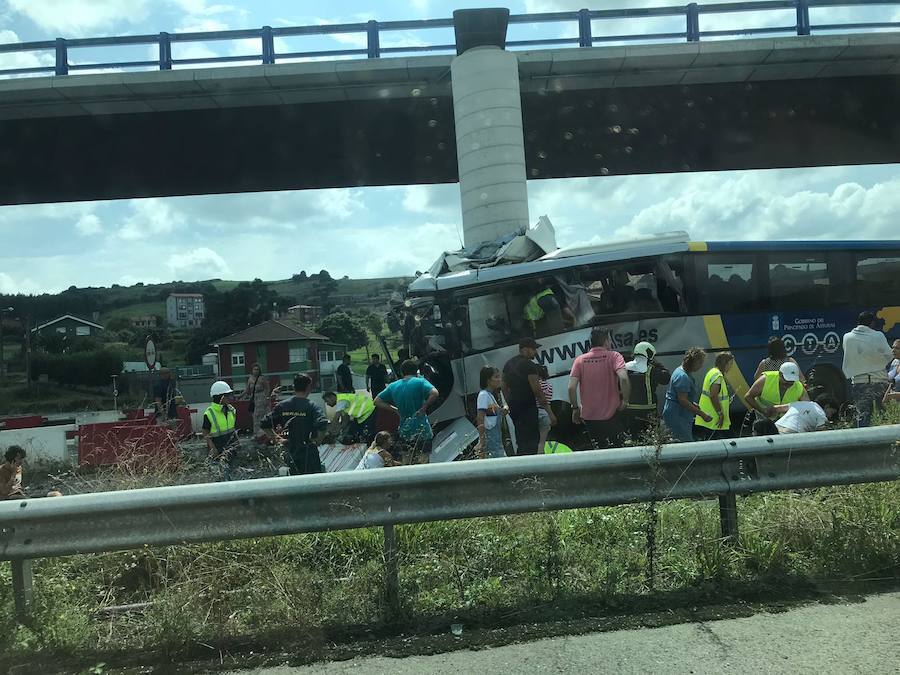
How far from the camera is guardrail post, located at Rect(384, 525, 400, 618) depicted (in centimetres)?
396

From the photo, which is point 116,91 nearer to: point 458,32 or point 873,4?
point 458,32

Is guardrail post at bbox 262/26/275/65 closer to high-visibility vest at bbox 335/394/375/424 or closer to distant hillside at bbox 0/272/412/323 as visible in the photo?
high-visibility vest at bbox 335/394/375/424

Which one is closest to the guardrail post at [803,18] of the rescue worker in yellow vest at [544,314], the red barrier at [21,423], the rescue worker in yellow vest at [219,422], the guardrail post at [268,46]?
the rescue worker in yellow vest at [544,314]

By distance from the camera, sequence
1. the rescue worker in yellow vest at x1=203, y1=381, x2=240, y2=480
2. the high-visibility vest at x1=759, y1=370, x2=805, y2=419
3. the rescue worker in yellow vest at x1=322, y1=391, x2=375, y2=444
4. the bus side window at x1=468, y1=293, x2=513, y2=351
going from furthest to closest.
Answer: the bus side window at x1=468, y1=293, x2=513, y2=351
the rescue worker in yellow vest at x1=322, y1=391, x2=375, y2=444
the rescue worker in yellow vest at x1=203, y1=381, x2=240, y2=480
the high-visibility vest at x1=759, y1=370, x2=805, y2=419

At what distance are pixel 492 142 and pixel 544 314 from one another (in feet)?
18.7

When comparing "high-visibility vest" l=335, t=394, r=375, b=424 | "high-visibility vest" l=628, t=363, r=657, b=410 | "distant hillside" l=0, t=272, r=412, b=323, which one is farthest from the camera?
"distant hillside" l=0, t=272, r=412, b=323

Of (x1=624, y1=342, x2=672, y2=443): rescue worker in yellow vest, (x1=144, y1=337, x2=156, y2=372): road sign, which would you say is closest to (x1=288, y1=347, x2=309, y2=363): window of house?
(x1=144, y1=337, x2=156, y2=372): road sign

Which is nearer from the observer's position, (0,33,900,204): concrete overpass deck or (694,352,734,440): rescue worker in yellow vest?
(694,352,734,440): rescue worker in yellow vest

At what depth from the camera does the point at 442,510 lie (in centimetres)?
402

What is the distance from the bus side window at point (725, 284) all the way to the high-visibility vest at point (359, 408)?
5.47 m

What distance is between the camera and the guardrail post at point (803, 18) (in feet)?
53.4

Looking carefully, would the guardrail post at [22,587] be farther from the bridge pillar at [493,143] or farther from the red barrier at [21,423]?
the red barrier at [21,423]

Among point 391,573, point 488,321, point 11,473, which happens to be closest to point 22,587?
point 391,573

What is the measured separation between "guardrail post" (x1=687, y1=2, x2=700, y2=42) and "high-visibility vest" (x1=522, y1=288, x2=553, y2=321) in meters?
8.53
